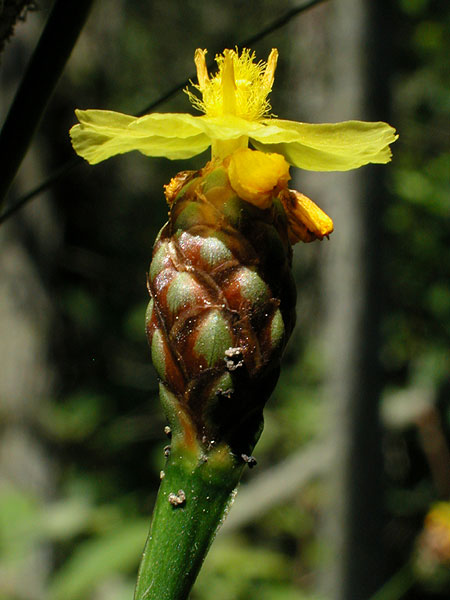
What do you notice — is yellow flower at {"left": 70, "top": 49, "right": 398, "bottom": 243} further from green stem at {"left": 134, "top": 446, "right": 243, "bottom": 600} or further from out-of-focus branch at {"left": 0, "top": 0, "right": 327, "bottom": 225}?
green stem at {"left": 134, "top": 446, "right": 243, "bottom": 600}

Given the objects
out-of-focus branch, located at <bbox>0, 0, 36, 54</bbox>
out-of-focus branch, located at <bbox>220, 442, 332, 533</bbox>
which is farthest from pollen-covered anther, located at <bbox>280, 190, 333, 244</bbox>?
out-of-focus branch, located at <bbox>220, 442, 332, 533</bbox>

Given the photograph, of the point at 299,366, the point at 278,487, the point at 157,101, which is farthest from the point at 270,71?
the point at 299,366

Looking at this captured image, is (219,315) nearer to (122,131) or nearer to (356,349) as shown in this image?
(122,131)

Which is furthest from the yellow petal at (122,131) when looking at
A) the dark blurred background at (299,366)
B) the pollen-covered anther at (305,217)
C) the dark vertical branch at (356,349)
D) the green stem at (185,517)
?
the dark vertical branch at (356,349)

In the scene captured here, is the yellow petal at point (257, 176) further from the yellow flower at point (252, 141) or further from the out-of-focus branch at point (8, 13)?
the out-of-focus branch at point (8, 13)

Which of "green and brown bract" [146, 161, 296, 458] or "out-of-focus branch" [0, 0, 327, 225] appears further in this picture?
"out-of-focus branch" [0, 0, 327, 225]

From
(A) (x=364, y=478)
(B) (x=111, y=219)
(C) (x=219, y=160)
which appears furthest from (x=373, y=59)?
(B) (x=111, y=219)

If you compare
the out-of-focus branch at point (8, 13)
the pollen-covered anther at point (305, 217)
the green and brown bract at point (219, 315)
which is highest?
the out-of-focus branch at point (8, 13)
